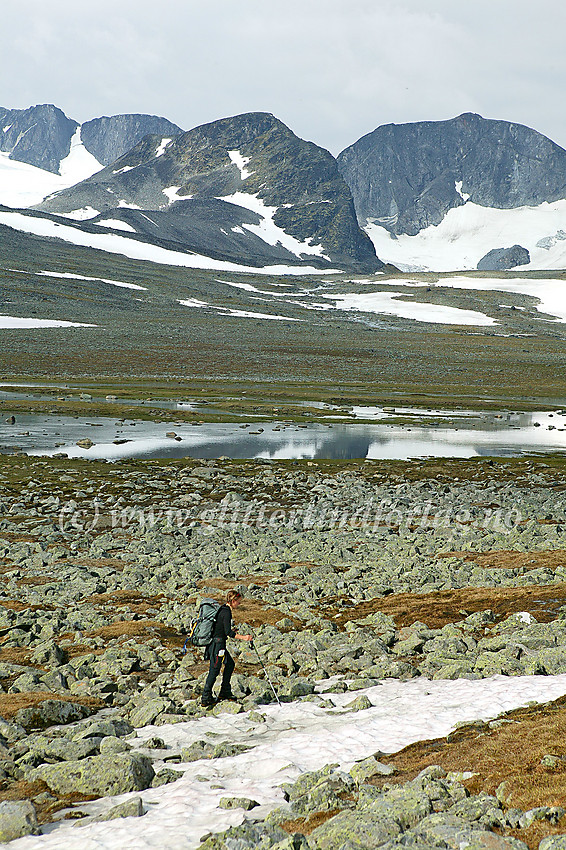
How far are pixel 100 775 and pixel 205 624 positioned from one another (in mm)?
3932

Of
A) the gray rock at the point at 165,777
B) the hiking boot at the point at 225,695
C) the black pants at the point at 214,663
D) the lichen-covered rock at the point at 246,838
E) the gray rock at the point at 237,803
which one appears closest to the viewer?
the lichen-covered rock at the point at 246,838

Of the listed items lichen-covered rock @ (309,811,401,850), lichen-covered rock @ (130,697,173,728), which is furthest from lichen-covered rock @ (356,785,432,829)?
lichen-covered rock @ (130,697,173,728)

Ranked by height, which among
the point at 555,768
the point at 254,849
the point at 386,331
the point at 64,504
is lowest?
the point at 64,504

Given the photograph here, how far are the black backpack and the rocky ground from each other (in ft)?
3.97

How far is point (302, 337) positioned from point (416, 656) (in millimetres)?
152838

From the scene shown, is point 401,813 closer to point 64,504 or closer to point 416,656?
point 416,656

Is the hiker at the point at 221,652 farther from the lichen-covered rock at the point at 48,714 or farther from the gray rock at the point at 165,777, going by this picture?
the gray rock at the point at 165,777

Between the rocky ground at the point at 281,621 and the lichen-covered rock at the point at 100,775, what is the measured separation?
28 millimetres

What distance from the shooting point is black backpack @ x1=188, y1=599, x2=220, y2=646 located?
13.8 metres

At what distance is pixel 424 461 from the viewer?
5234 cm

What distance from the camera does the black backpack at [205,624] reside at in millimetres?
13758

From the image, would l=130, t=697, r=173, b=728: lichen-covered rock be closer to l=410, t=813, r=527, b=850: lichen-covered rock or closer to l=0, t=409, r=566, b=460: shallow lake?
l=410, t=813, r=527, b=850: lichen-covered rock

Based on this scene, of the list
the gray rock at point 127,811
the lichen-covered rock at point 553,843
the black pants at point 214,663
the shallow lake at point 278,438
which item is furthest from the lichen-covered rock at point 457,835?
the shallow lake at point 278,438

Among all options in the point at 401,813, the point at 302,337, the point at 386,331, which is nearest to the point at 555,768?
the point at 401,813
